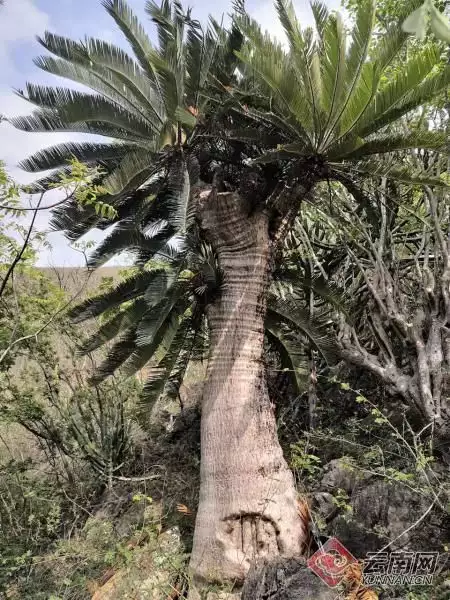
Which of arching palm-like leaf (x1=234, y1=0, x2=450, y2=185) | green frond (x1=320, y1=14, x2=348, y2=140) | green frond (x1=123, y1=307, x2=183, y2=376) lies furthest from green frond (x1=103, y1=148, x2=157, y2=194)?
green frond (x1=320, y1=14, x2=348, y2=140)

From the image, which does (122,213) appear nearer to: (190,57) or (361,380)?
(190,57)

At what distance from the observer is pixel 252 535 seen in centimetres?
491

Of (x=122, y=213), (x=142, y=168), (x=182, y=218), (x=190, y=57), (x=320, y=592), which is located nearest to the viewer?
(x=320, y=592)

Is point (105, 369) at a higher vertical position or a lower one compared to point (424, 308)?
lower

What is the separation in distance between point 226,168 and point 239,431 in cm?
334

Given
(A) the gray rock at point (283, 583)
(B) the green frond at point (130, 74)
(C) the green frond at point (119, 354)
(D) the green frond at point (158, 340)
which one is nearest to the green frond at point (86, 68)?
(B) the green frond at point (130, 74)

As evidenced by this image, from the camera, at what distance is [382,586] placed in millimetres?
4156

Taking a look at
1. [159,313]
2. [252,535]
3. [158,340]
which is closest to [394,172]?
[159,313]

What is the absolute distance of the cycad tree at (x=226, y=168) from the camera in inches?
186

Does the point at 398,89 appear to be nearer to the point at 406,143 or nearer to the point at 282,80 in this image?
the point at 406,143

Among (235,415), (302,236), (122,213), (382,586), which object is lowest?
(382,586)

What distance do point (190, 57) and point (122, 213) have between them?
2.02 meters

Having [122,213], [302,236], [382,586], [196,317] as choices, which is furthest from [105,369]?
[382,586]

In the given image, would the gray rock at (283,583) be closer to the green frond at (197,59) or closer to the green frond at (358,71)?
the green frond at (358,71)
